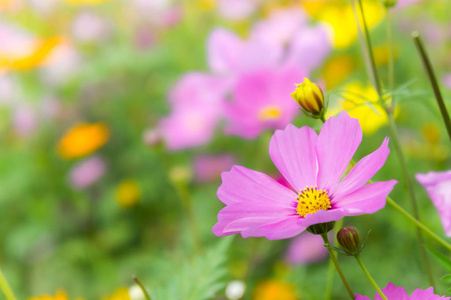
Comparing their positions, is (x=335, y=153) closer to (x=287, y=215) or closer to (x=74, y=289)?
(x=287, y=215)

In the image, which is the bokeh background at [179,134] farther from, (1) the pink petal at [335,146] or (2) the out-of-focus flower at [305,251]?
(1) the pink petal at [335,146]

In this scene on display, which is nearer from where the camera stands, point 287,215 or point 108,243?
point 287,215

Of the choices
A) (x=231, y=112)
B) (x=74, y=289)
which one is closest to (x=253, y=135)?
(x=231, y=112)

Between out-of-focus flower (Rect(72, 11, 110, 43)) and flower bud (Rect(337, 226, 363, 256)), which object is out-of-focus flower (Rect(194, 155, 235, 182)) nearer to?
out-of-focus flower (Rect(72, 11, 110, 43))

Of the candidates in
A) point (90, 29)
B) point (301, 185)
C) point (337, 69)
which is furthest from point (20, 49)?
point (301, 185)

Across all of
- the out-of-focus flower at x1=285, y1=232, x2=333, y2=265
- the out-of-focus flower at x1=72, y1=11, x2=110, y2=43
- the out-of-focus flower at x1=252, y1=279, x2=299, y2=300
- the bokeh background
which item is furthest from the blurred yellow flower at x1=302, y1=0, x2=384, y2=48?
the out-of-focus flower at x1=72, y1=11, x2=110, y2=43

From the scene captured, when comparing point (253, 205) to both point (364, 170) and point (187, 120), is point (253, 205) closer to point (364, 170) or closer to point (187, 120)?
point (364, 170)

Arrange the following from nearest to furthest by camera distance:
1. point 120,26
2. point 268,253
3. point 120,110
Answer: point 268,253, point 120,110, point 120,26
